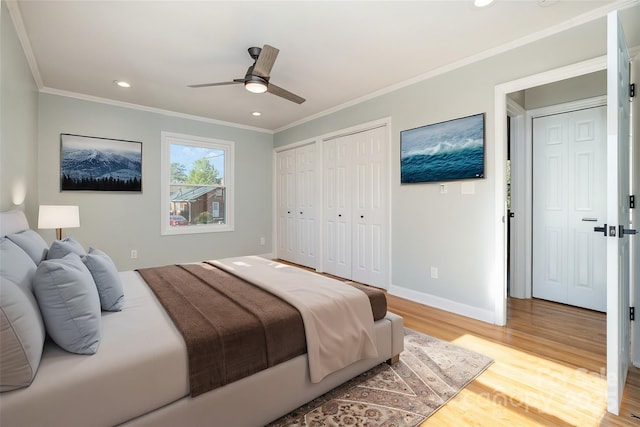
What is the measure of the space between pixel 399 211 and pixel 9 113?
12.1 feet

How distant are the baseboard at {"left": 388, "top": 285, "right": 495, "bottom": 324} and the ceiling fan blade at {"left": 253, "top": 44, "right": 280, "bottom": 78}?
2774mm

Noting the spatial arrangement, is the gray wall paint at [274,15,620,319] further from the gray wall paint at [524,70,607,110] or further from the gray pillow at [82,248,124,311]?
the gray pillow at [82,248,124,311]

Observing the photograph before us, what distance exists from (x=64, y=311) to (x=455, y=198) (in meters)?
3.13

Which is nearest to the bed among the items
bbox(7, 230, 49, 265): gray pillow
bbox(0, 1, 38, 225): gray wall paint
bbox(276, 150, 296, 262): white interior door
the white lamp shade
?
bbox(7, 230, 49, 265): gray pillow

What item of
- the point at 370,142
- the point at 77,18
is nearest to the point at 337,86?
the point at 370,142

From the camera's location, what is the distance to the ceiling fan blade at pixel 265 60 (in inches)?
92.2

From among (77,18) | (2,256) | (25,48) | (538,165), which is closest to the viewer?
(2,256)

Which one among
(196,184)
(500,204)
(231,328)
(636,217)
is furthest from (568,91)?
(196,184)

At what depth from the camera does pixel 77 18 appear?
7.66 ft

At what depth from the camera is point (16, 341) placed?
101 cm

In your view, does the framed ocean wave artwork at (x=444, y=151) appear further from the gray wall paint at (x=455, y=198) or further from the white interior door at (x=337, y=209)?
the white interior door at (x=337, y=209)

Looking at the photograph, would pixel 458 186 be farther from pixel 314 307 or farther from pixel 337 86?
pixel 314 307

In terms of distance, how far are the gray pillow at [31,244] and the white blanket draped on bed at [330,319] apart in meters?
1.24

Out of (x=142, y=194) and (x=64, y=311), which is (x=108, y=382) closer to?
(x=64, y=311)
